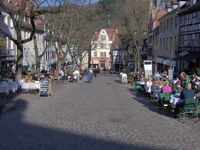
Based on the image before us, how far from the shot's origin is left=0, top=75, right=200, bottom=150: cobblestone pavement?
37.7 feet

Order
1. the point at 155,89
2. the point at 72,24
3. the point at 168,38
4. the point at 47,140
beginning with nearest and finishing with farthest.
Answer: the point at 47,140 → the point at 155,89 → the point at 72,24 → the point at 168,38

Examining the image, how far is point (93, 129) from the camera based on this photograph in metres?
14.1

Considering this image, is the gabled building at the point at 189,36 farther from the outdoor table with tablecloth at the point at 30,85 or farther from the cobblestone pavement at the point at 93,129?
the cobblestone pavement at the point at 93,129

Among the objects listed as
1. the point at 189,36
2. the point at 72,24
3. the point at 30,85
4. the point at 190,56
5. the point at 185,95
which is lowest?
the point at 30,85

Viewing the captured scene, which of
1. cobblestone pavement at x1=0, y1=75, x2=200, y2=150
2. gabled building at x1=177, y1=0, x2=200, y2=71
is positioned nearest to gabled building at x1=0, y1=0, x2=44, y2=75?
gabled building at x1=177, y1=0, x2=200, y2=71

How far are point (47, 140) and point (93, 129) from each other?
A: 243 centimetres

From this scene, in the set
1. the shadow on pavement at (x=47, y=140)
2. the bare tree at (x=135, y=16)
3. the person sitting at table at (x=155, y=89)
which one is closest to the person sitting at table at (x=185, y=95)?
the shadow on pavement at (x=47, y=140)

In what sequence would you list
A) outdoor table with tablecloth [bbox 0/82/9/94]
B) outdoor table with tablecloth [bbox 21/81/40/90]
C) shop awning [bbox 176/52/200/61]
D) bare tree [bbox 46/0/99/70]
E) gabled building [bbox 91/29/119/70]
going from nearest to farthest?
outdoor table with tablecloth [bbox 0/82/9/94], outdoor table with tablecloth [bbox 21/81/40/90], shop awning [bbox 176/52/200/61], bare tree [bbox 46/0/99/70], gabled building [bbox 91/29/119/70]

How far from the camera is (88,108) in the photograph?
810 inches

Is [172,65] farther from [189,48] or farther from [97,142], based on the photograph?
[97,142]

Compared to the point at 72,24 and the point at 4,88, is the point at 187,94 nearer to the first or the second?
the point at 4,88

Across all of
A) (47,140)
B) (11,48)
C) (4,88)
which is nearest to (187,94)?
(47,140)

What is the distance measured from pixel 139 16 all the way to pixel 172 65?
755 cm

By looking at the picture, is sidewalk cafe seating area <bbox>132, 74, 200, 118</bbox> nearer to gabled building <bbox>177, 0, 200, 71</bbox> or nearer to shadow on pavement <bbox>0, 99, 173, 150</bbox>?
shadow on pavement <bbox>0, 99, 173, 150</bbox>
